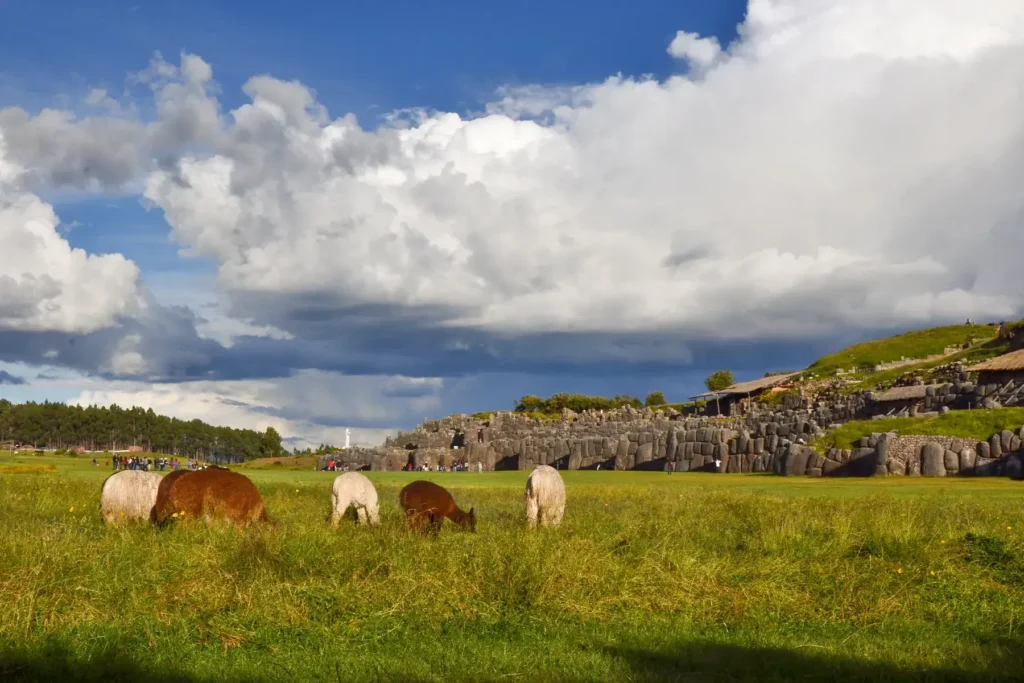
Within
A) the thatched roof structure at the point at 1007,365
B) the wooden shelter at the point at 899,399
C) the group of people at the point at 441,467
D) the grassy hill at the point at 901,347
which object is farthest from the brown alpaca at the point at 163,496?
the grassy hill at the point at 901,347

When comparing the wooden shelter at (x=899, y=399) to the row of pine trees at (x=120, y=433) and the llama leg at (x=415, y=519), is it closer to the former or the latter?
the llama leg at (x=415, y=519)

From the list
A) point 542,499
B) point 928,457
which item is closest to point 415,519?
point 542,499

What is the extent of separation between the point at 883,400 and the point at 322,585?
238 feet

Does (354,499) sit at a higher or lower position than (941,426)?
lower

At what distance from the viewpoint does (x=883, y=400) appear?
256ft

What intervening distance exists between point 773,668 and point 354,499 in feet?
36.4

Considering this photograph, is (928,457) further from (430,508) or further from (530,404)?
(530,404)

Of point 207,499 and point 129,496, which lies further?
point 129,496

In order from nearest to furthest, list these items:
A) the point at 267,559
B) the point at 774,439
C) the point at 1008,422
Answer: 1. the point at 267,559
2. the point at 1008,422
3. the point at 774,439

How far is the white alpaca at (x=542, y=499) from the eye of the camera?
68.0ft

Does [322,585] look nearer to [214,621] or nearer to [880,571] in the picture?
[214,621]

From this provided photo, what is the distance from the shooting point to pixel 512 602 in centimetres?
1405

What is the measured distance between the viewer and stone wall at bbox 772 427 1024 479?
44844mm

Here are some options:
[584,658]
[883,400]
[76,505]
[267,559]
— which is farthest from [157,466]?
[883,400]
